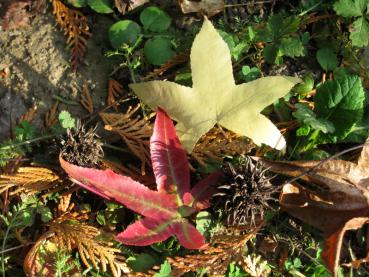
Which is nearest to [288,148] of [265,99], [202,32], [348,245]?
[265,99]

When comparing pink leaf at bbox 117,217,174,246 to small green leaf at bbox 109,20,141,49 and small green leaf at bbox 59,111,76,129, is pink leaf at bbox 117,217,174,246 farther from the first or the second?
small green leaf at bbox 109,20,141,49

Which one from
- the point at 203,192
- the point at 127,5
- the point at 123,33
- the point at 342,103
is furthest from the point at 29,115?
the point at 342,103

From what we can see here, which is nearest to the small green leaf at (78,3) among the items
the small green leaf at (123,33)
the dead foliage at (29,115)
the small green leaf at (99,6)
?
the small green leaf at (99,6)

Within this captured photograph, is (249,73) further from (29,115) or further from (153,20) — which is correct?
(29,115)

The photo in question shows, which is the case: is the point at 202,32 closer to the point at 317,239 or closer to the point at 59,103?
the point at 59,103

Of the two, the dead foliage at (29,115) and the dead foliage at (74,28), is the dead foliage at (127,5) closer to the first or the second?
the dead foliage at (74,28)
